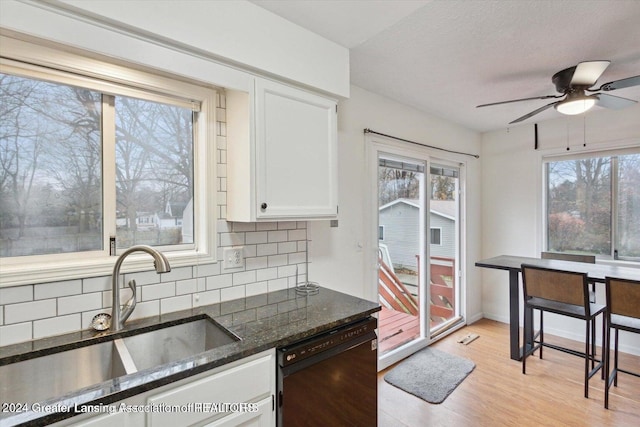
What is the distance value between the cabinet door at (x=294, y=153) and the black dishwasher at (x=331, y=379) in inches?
26.8

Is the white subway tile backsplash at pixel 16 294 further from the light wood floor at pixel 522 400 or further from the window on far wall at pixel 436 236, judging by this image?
the window on far wall at pixel 436 236

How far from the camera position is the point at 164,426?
3.41 feet

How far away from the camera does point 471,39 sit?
1.89 meters

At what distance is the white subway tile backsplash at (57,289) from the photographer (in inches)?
50.0

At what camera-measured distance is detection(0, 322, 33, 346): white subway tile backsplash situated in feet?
3.94

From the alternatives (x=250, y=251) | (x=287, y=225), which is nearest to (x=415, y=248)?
(x=287, y=225)

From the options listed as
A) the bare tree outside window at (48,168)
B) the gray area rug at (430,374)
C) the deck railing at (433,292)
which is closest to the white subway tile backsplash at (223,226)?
the bare tree outside window at (48,168)

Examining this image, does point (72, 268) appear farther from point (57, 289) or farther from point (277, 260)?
point (277, 260)

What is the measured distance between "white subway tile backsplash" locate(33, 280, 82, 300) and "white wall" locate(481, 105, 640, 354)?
4284 mm

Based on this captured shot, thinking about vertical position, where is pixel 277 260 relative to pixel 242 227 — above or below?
below

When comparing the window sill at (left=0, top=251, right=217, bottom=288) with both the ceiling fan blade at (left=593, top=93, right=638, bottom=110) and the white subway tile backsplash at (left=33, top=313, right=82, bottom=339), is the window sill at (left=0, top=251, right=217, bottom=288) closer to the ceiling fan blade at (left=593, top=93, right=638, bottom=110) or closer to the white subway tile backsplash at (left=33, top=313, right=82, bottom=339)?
the white subway tile backsplash at (left=33, top=313, right=82, bottom=339)

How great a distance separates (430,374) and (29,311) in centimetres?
277

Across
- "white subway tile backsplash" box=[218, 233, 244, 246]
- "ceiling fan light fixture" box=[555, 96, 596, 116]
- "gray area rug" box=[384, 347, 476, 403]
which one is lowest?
"gray area rug" box=[384, 347, 476, 403]

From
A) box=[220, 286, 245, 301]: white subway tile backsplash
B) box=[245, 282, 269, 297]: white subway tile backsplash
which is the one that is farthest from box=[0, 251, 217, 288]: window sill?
box=[245, 282, 269, 297]: white subway tile backsplash
